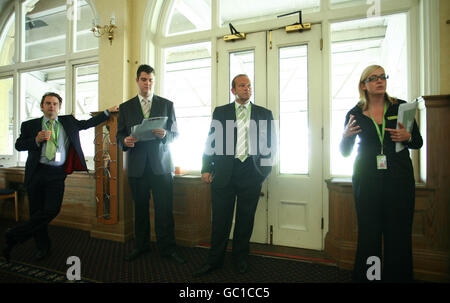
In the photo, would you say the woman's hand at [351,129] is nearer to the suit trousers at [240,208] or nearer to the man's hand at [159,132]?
the suit trousers at [240,208]

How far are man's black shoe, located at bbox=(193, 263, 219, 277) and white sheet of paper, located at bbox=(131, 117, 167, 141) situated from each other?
1.14 meters

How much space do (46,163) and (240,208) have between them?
1.78 metres

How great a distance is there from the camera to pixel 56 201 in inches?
93.1

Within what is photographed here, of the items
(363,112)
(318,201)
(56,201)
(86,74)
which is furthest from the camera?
(86,74)

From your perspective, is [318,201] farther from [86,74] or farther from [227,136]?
[86,74]

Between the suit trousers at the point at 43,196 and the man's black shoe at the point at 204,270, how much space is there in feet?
4.59

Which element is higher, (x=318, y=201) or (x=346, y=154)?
(x=346, y=154)

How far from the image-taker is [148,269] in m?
2.15

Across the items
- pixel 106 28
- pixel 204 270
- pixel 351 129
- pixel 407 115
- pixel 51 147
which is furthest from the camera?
pixel 106 28

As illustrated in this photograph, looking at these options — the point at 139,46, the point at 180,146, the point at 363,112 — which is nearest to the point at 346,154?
the point at 363,112

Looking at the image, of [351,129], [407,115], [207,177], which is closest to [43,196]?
[207,177]

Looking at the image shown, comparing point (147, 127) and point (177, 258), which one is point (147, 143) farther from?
point (177, 258)

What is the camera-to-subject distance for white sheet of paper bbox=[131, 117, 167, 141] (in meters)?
2.18

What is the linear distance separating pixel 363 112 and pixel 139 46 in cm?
260
